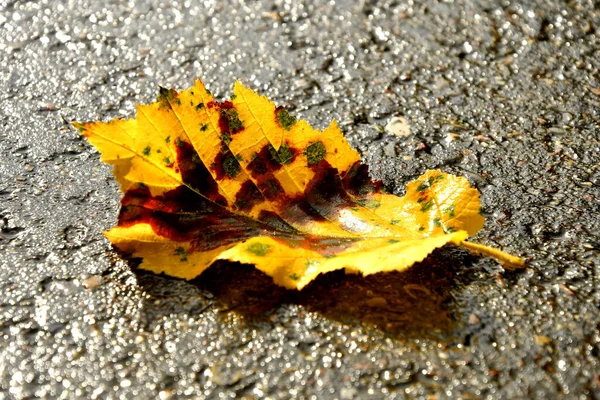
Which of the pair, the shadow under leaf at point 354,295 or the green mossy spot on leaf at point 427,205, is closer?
the shadow under leaf at point 354,295

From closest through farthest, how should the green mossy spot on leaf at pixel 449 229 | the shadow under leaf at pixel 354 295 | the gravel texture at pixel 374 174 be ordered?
the gravel texture at pixel 374 174 → the shadow under leaf at pixel 354 295 → the green mossy spot on leaf at pixel 449 229

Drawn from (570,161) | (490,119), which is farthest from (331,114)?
(570,161)

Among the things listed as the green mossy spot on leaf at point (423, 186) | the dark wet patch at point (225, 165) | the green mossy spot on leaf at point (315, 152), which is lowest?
the green mossy spot on leaf at point (423, 186)

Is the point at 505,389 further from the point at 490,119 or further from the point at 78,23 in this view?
the point at 78,23

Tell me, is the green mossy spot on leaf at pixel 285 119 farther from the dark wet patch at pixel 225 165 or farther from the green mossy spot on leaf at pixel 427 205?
the green mossy spot on leaf at pixel 427 205

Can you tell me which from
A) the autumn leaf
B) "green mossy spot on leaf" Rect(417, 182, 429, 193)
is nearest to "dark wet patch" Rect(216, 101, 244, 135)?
the autumn leaf

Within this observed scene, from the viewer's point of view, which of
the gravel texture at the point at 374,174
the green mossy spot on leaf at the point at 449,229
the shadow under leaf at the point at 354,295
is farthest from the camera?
the green mossy spot on leaf at the point at 449,229

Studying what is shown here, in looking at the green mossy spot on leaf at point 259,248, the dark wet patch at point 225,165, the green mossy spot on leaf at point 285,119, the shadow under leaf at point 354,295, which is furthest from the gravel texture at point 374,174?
the green mossy spot on leaf at point 285,119

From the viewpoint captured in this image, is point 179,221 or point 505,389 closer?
point 505,389
